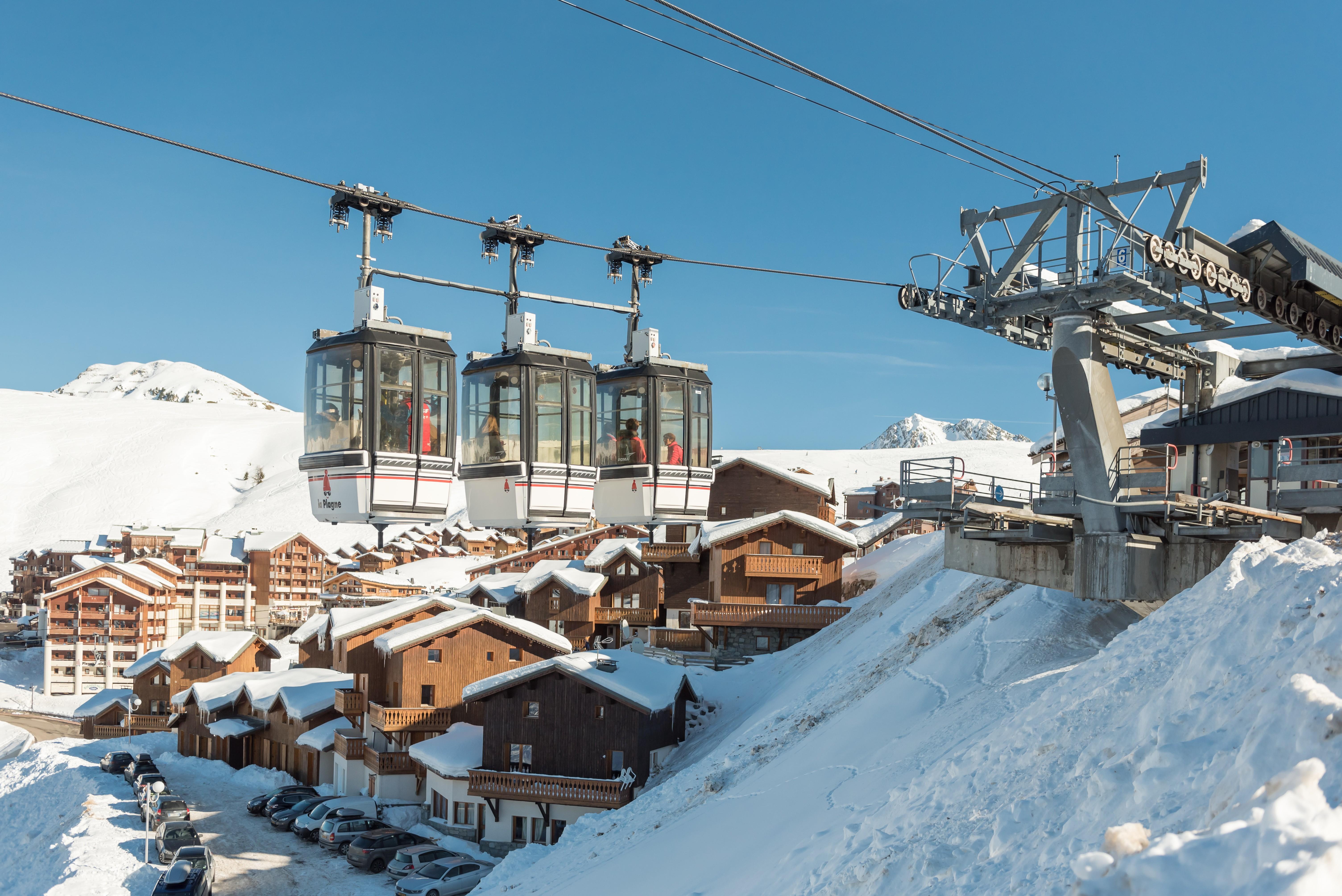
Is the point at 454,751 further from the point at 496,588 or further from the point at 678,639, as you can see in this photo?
the point at 496,588

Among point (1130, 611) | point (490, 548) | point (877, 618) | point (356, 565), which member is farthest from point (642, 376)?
point (490, 548)

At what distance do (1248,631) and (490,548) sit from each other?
431 ft

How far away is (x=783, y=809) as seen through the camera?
19.5 meters

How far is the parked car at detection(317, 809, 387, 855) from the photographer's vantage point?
3562 centimetres

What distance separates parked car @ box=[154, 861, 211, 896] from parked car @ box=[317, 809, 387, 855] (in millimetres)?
5165

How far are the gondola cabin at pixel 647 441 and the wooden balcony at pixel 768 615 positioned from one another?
105 ft

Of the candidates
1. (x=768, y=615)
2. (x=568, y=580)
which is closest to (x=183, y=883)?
(x=768, y=615)

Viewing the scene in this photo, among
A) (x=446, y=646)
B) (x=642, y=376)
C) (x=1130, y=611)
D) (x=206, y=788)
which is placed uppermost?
(x=642, y=376)

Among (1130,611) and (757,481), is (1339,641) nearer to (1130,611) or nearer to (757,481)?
(1130,611)

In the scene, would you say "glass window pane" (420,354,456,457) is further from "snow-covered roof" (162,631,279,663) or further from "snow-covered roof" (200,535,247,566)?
"snow-covered roof" (200,535,247,566)

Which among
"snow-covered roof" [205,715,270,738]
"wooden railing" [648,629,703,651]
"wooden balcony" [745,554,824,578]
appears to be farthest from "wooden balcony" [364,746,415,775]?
"wooden balcony" [745,554,824,578]

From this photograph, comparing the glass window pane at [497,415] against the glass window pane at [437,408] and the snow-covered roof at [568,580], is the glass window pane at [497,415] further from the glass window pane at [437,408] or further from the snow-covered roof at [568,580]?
the snow-covered roof at [568,580]

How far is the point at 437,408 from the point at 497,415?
0.96 m

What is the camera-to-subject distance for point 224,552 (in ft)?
368
